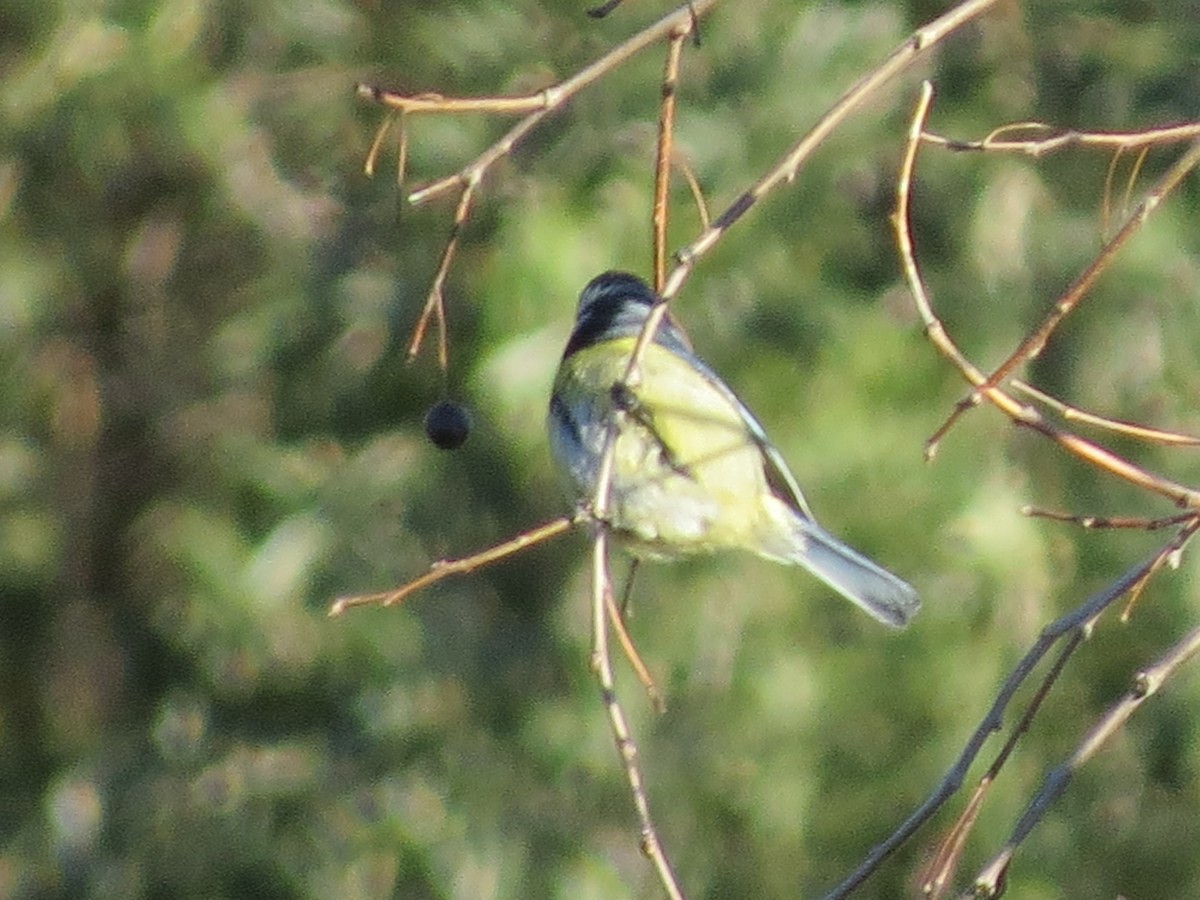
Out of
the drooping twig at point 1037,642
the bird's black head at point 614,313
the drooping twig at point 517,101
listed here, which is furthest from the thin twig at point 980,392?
the bird's black head at point 614,313

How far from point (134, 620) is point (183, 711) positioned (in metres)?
0.65

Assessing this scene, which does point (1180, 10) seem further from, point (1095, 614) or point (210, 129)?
point (1095, 614)

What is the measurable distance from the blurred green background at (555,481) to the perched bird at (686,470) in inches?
43.1

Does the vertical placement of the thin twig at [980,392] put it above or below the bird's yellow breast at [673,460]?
above

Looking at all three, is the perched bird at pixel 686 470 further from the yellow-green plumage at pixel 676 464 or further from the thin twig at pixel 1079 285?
the thin twig at pixel 1079 285

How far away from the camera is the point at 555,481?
3.83 meters

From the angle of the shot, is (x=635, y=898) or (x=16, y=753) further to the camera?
(x=16, y=753)

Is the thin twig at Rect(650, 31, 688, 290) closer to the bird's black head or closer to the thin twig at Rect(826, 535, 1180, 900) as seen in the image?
the thin twig at Rect(826, 535, 1180, 900)

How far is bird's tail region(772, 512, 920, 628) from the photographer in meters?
2.28

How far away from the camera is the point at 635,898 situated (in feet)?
12.9

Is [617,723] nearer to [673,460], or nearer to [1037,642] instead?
[1037,642]

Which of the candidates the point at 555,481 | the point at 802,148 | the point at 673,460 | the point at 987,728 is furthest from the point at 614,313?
the point at 555,481

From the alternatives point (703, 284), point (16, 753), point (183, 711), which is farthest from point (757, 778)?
point (16, 753)

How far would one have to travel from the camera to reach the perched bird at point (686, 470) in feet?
7.45
